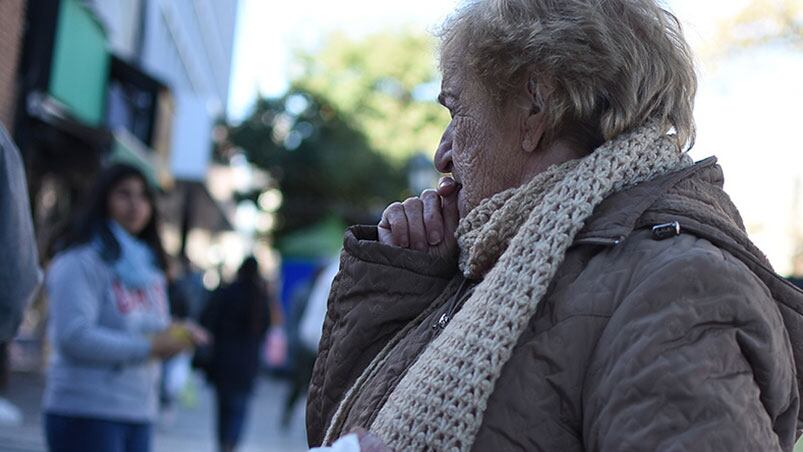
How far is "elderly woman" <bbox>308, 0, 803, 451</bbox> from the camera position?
1.57 metres

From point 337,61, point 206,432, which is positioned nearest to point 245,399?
point 206,432

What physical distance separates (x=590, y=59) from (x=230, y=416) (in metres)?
7.43

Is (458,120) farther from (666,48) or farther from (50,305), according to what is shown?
(50,305)

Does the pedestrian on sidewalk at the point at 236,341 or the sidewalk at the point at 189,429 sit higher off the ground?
the pedestrian on sidewalk at the point at 236,341

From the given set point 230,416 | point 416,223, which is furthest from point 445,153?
point 230,416

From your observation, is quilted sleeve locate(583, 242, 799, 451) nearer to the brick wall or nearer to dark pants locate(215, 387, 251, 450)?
dark pants locate(215, 387, 251, 450)

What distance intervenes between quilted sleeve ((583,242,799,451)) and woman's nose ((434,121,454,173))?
0.59 metres

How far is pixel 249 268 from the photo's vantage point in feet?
29.9

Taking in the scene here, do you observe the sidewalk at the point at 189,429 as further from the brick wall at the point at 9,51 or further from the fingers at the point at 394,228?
the fingers at the point at 394,228

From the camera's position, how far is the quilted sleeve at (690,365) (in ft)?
4.97

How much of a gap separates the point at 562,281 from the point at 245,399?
294 inches

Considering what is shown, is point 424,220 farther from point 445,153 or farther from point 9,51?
point 9,51

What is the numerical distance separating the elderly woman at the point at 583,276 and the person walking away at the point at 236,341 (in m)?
6.87

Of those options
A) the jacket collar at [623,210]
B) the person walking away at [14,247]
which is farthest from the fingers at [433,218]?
the person walking away at [14,247]
